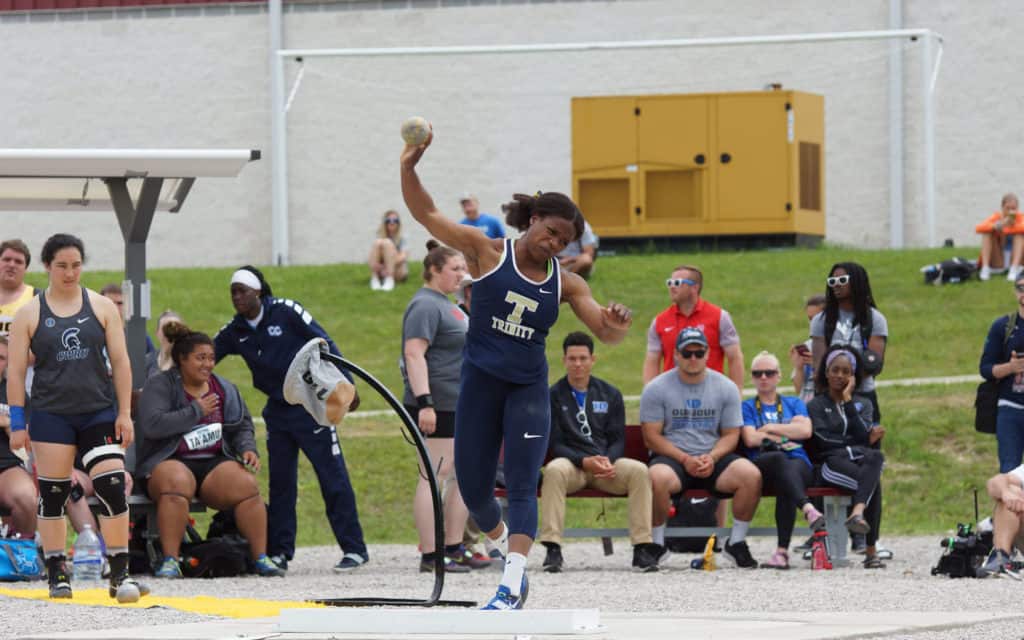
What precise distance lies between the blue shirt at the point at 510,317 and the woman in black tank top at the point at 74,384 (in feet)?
7.77

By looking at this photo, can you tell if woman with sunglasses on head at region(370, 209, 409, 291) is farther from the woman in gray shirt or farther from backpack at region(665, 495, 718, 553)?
the woman in gray shirt

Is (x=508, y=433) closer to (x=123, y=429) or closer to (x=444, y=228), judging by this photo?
(x=444, y=228)

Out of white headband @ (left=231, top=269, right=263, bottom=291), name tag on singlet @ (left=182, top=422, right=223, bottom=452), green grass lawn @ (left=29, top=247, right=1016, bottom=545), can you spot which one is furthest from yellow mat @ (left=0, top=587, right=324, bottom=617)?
green grass lawn @ (left=29, top=247, right=1016, bottom=545)

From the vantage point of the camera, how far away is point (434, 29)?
3372 cm

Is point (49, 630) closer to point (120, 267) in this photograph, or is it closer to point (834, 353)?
point (834, 353)

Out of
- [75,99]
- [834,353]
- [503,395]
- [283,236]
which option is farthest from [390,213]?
[503,395]

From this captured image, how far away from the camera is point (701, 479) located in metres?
12.6

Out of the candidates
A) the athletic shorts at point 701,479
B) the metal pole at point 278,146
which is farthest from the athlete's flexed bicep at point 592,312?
the metal pole at point 278,146

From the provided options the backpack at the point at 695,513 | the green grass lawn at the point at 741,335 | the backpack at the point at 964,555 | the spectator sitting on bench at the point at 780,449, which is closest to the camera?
the backpack at the point at 964,555

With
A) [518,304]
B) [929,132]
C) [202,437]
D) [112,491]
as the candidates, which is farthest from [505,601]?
[929,132]

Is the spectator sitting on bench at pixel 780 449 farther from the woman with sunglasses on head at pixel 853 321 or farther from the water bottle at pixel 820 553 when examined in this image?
the woman with sunglasses on head at pixel 853 321

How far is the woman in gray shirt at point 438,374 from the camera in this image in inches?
476

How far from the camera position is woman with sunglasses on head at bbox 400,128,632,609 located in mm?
8367

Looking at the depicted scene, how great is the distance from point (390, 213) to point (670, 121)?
5.17 metres
